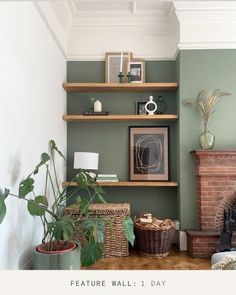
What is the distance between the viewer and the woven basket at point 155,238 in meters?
3.28

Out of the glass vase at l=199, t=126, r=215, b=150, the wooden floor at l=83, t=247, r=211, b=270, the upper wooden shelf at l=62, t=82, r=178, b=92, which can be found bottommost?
the wooden floor at l=83, t=247, r=211, b=270

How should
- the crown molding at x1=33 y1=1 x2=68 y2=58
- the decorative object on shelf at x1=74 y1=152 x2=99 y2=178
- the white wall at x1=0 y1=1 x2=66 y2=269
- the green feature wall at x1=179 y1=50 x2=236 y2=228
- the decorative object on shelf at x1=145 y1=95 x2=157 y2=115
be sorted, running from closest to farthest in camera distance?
the white wall at x1=0 y1=1 x2=66 y2=269 < the crown molding at x1=33 y1=1 x2=68 y2=58 < the decorative object on shelf at x1=74 y1=152 x2=99 y2=178 < the green feature wall at x1=179 y1=50 x2=236 y2=228 < the decorative object on shelf at x1=145 y1=95 x2=157 y2=115

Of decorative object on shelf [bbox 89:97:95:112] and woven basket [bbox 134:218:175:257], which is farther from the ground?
decorative object on shelf [bbox 89:97:95:112]

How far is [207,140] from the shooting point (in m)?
3.57

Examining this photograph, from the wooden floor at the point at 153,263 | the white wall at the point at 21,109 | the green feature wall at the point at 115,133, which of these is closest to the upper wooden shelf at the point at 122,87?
the green feature wall at the point at 115,133

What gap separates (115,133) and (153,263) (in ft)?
5.96

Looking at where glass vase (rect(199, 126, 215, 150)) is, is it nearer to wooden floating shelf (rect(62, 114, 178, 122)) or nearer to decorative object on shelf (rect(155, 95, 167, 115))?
wooden floating shelf (rect(62, 114, 178, 122))

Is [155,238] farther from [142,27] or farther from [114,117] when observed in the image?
[142,27]

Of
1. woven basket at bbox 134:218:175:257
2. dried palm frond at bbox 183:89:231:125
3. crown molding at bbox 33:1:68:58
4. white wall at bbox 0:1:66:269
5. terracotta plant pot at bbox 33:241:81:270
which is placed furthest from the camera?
dried palm frond at bbox 183:89:231:125

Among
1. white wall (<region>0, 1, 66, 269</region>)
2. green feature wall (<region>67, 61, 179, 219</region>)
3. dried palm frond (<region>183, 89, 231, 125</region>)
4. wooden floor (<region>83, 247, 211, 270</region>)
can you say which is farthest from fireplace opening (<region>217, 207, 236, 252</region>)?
white wall (<region>0, 1, 66, 269</region>)

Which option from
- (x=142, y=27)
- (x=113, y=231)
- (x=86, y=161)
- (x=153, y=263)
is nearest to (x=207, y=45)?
(x=142, y=27)

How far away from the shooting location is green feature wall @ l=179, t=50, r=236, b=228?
372 cm

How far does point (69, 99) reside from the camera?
4.12 m

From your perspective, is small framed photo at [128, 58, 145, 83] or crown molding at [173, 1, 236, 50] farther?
small framed photo at [128, 58, 145, 83]
